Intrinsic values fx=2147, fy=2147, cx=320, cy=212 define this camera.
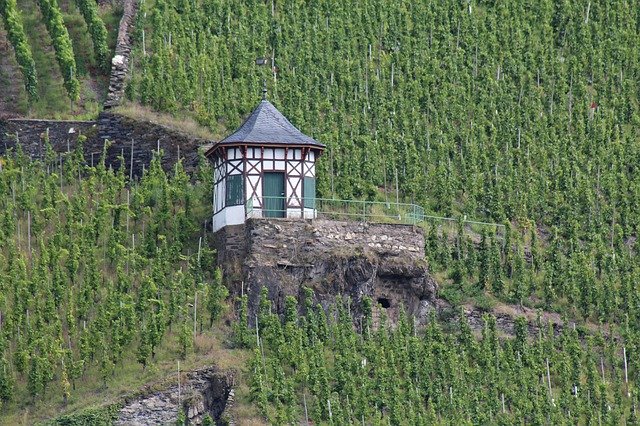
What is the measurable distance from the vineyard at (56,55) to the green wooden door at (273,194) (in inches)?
366

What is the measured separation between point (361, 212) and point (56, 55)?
1222 cm

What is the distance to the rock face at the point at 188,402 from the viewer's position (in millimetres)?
54000

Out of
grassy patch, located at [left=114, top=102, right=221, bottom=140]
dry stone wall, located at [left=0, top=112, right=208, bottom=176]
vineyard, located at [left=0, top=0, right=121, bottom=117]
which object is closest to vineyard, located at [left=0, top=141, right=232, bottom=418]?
dry stone wall, located at [left=0, top=112, right=208, bottom=176]

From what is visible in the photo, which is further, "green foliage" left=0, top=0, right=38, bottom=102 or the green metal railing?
"green foliage" left=0, top=0, right=38, bottom=102

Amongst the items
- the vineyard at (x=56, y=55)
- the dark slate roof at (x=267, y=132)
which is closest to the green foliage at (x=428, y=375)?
the dark slate roof at (x=267, y=132)

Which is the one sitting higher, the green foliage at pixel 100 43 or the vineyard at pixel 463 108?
the green foliage at pixel 100 43

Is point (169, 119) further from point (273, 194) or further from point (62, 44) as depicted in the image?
point (273, 194)

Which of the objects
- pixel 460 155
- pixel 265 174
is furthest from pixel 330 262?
pixel 460 155

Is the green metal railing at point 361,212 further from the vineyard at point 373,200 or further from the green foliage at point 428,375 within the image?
the green foliage at point 428,375

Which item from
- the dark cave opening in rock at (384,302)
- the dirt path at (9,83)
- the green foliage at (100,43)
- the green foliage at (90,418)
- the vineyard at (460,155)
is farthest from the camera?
the green foliage at (100,43)

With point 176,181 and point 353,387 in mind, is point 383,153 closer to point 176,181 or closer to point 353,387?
point 176,181

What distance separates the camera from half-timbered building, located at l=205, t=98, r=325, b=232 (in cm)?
5909

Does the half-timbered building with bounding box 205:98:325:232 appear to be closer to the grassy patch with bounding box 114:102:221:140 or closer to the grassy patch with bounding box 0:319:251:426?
the grassy patch with bounding box 0:319:251:426

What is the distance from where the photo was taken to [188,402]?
179 feet
